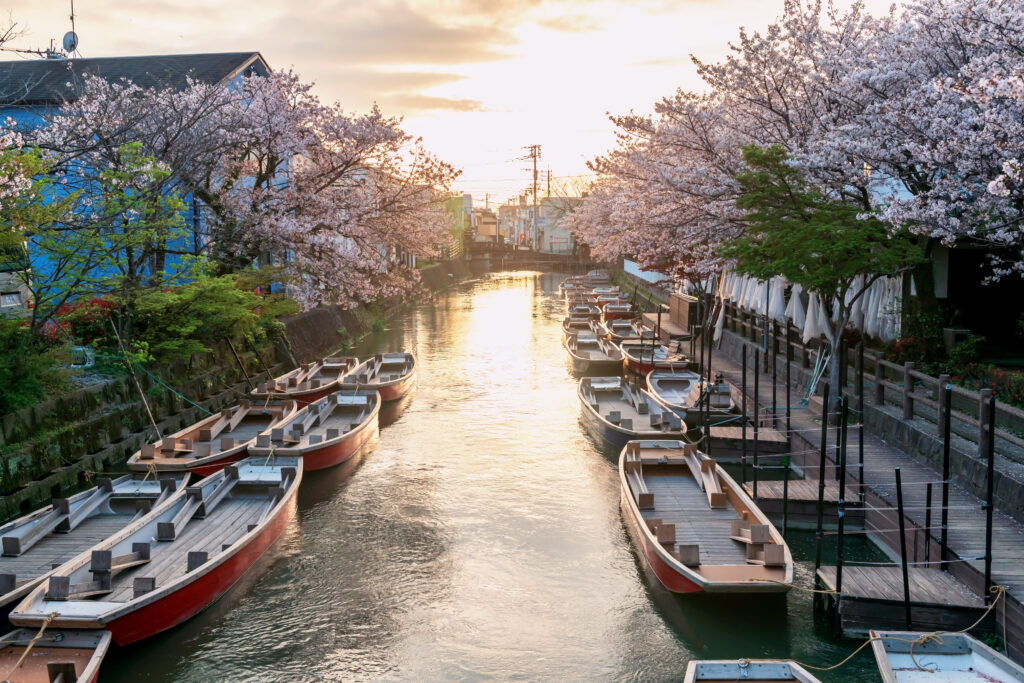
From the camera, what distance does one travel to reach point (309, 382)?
25625 millimetres

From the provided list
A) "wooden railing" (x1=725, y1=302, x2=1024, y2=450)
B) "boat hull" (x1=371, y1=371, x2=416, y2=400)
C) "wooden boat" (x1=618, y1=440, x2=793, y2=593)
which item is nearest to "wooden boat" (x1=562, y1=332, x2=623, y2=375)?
"wooden railing" (x1=725, y1=302, x2=1024, y2=450)

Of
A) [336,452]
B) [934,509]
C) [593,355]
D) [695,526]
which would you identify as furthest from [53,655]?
[593,355]

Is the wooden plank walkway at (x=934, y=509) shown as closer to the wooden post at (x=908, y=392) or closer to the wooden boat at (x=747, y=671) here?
the wooden post at (x=908, y=392)

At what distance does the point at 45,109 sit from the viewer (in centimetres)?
3006

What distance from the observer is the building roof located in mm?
33406

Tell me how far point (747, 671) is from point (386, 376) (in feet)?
68.9

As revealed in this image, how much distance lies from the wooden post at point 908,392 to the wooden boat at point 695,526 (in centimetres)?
404

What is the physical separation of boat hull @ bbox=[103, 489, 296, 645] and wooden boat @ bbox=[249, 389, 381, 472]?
4330mm

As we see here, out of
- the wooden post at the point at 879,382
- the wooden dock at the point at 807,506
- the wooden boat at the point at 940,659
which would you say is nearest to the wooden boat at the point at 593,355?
the wooden post at the point at 879,382

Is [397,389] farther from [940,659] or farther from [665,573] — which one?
[940,659]

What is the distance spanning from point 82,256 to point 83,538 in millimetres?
8222

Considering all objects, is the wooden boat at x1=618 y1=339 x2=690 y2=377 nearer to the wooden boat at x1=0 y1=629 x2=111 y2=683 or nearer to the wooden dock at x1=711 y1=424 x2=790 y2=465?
the wooden dock at x1=711 y1=424 x2=790 y2=465

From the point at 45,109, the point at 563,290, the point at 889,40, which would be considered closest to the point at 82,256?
the point at 45,109

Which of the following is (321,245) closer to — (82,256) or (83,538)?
(82,256)
